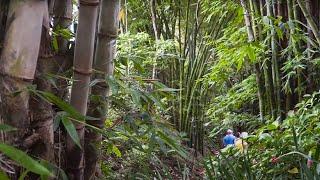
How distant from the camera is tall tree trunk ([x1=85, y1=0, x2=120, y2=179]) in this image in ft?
3.41

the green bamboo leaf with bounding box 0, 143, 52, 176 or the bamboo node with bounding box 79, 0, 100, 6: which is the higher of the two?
the bamboo node with bounding box 79, 0, 100, 6

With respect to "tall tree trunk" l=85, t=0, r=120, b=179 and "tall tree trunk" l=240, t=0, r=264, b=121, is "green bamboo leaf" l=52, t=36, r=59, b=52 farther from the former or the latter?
"tall tree trunk" l=240, t=0, r=264, b=121

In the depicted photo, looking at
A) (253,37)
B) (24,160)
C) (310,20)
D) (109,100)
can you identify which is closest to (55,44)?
(109,100)

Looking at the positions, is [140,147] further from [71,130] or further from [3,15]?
[3,15]

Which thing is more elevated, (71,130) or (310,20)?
(310,20)

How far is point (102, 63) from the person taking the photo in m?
1.04

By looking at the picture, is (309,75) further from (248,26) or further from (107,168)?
(107,168)

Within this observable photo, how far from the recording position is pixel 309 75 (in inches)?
88.7

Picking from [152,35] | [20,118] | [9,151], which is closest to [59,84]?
[20,118]

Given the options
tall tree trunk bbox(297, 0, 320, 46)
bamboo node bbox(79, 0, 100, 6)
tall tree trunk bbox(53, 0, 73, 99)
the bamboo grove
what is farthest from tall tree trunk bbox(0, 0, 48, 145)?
tall tree trunk bbox(297, 0, 320, 46)

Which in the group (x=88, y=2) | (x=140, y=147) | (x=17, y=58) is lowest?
(x=140, y=147)

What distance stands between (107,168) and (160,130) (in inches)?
14.4

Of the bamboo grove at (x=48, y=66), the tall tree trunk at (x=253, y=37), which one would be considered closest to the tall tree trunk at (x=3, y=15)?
the bamboo grove at (x=48, y=66)

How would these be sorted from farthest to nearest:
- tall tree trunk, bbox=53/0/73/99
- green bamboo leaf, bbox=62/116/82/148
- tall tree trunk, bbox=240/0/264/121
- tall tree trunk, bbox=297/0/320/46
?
tall tree trunk, bbox=240/0/264/121 → tall tree trunk, bbox=297/0/320/46 → tall tree trunk, bbox=53/0/73/99 → green bamboo leaf, bbox=62/116/82/148
